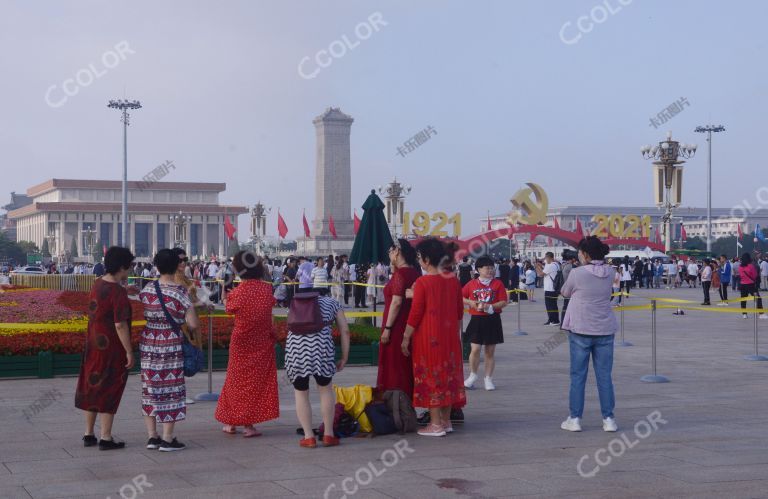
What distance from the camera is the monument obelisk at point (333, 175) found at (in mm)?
84938

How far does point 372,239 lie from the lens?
15742mm

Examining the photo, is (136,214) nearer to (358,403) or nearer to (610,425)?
(358,403)

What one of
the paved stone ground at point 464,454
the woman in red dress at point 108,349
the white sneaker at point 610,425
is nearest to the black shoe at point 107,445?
the woman in red dress at point 108,349

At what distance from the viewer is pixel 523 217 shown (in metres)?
60.5

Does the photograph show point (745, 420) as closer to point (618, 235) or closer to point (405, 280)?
point (405, 280)

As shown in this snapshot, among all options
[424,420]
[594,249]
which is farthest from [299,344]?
[594,249]

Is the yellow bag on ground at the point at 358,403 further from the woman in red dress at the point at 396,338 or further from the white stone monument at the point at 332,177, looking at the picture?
the white stone monument at the point at 332,177

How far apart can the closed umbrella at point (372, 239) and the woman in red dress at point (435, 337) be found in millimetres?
8044

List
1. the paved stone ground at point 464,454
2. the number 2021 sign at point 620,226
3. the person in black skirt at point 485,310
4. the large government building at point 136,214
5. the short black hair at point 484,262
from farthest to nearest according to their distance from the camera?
the large government building at point 136,214 < the number 2021 sign at point 620,226 < the person in black skirt at point 485,310 < the short black hair at point 484,262 < the paved stone ground at point 464,454

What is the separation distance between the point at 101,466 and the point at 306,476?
1.39m

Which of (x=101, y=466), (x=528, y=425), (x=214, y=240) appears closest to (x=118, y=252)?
(x=101, y=466)

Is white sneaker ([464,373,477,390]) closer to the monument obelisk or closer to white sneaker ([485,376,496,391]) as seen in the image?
white sneaker ([485,376,496,391])

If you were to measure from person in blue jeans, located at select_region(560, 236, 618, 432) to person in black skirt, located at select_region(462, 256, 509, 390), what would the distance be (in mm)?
1924

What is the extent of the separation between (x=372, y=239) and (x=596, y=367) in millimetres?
8286
